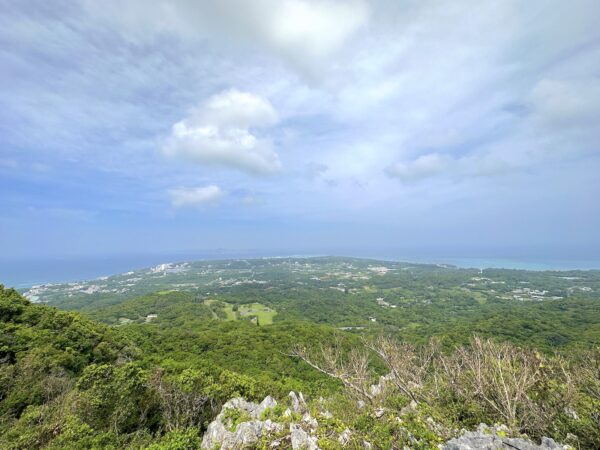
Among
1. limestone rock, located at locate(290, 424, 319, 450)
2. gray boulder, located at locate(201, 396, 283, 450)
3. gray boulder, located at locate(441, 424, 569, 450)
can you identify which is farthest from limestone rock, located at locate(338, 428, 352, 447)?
gray boulder, located at locate(441, 424, 569, 450)

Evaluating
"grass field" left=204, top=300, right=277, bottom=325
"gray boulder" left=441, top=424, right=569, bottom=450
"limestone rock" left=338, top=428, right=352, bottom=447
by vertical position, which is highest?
Result: "gray boulder" left=441, top=424, right=569, bottom=450

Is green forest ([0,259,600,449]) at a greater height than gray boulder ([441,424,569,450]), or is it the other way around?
gray boulder ([441,424,569,450])

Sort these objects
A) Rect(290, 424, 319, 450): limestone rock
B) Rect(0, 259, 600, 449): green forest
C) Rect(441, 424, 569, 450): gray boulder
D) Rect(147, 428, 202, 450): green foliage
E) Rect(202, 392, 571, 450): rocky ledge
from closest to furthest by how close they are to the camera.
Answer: Rect(441, 424, 569, 450): gray boulder, Rect(202, 392, 571, 450): rocky ledge, Rect(290, 424, 319, 450): limestone rock, Rect(0, 259, 600, 449): green forest, Rect(147, 428, 202, 450): green foliage

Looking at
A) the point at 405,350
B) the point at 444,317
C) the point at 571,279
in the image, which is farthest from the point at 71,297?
Answer: the point at 571,279

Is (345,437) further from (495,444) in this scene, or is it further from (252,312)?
(252,312)

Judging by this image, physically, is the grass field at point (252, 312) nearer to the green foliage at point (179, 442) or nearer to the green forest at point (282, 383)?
the green forest at point (282, 383)

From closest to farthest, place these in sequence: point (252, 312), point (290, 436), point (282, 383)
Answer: point (290, 436), point (282, 383), point (252, 312)

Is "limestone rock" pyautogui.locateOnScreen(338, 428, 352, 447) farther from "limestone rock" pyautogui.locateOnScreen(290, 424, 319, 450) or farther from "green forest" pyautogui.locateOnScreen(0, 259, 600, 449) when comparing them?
"limestone rock" pyautogui.locateOnScreen(290, 424, 319, 450)

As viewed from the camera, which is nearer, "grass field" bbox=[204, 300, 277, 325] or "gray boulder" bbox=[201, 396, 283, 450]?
"gray boulder" bbox=[201, 396, 283, 450]

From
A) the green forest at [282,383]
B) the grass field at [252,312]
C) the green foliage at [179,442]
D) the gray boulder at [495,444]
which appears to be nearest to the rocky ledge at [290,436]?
the gray boulder at [495,444]

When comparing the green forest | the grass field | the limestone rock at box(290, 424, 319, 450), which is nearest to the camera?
the limestone rock at box(290, 424, 319, 450)

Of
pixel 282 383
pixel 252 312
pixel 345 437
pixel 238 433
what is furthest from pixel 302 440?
pixel 252 312

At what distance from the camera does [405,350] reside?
46.4 ft

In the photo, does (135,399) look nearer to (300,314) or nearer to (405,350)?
(405,350)
